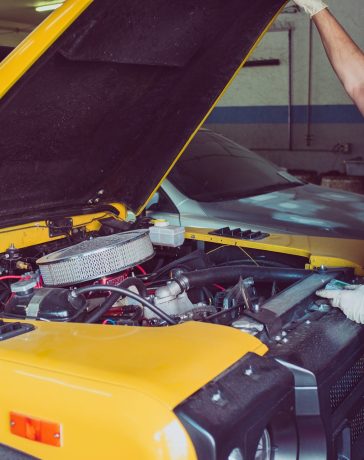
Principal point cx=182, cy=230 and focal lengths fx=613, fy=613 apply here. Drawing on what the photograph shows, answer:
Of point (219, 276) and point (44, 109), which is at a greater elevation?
point (44, 109)

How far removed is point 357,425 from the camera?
1792 millimetres

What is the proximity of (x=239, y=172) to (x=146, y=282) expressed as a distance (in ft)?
7.42

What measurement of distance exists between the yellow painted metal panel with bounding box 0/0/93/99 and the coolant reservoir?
101cm

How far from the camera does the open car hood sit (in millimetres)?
1735

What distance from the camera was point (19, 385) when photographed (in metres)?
1.36

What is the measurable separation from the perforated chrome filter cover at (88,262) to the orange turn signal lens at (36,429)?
2.11 feet

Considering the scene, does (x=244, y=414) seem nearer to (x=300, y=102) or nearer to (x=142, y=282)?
(x=142, y=282)

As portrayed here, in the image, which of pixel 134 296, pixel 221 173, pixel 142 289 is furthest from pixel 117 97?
pixel 221 173

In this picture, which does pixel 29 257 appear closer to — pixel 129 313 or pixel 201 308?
pixel 129 313

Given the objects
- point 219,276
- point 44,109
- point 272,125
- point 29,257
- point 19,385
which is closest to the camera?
point 19,385

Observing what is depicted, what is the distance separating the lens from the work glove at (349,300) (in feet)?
5.82

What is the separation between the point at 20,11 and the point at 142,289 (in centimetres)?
1079

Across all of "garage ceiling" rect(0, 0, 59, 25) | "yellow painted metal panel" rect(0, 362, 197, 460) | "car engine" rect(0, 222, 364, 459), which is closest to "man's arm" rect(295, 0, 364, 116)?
"car engine" rect(0, 222, 364, 459)

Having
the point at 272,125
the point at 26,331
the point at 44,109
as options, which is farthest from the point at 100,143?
the point at 272,125
